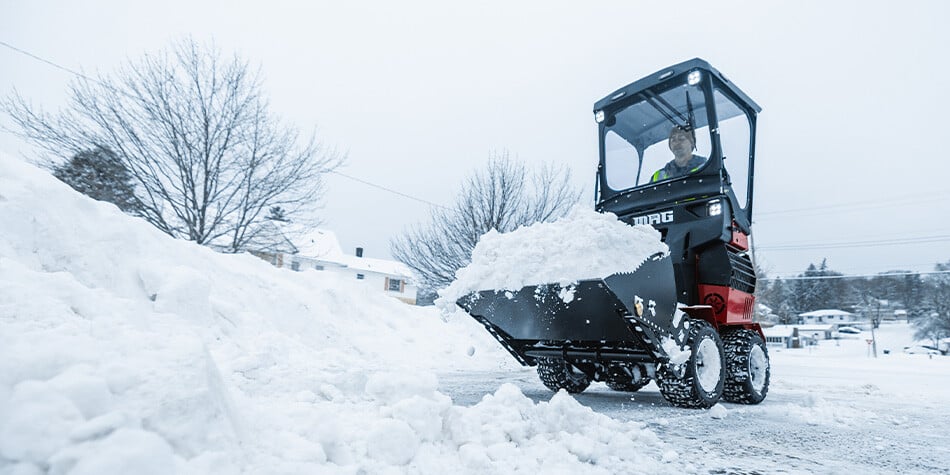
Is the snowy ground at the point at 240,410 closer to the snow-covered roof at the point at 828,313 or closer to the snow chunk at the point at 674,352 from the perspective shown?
the snow chunk at the point at 674,352

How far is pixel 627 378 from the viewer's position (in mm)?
5590

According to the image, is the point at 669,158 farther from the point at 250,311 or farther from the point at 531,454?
the point at 250,311

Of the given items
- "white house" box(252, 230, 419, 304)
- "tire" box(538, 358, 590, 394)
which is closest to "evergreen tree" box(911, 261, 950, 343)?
"white house" box(252, 230, 419, 304)

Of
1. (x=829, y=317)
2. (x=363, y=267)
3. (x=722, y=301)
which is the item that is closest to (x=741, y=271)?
(x=722, y=301)

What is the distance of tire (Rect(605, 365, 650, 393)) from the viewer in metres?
5.00

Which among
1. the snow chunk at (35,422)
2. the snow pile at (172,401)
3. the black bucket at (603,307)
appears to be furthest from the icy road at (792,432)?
the snow chunk at (35,422)

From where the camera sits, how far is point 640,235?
4359mm

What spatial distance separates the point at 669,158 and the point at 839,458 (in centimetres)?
367

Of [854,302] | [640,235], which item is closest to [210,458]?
[640,235]

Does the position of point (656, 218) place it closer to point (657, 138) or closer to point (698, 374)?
point (657, 138)

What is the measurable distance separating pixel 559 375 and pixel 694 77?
3604mm

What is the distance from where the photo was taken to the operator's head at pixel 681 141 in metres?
5.73

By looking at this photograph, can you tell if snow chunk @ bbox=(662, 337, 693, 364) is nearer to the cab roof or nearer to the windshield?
the windshield

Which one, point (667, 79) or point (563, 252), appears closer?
point (563, 252)
